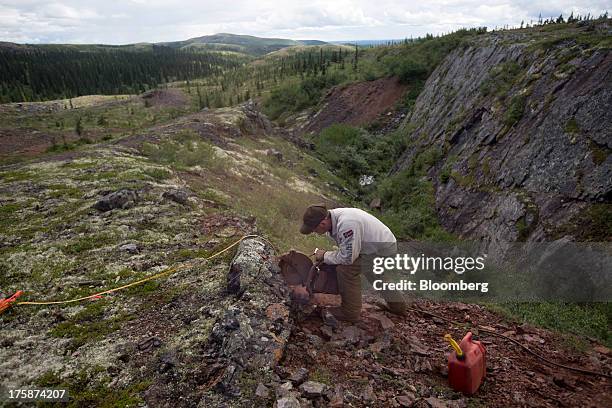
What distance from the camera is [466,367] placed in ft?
15.0

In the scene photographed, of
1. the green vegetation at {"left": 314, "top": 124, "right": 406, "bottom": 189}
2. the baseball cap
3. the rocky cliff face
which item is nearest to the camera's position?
the baseball cap

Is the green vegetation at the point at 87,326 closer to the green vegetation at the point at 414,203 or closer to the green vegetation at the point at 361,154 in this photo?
the green vegetation at the point at 414,203

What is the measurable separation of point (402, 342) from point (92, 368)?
4.33 metres

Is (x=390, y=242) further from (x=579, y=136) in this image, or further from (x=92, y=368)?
(x=579, y=136)

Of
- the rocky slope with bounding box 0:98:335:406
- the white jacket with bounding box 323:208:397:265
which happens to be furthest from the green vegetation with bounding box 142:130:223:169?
the white jacket with bounding box 323:208:397:265

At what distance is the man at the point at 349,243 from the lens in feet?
18.6

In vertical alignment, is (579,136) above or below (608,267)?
above

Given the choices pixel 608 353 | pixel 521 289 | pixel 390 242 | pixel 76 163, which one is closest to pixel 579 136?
pixel 521 289

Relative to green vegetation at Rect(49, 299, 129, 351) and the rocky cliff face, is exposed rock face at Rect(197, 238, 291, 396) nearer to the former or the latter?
green vegetation at Rect(49, 299, 129, 351)

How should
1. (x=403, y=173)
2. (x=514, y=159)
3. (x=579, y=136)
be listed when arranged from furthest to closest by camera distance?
(x=403, y=173) → (x=514, y=159) → (x=579, y=136)

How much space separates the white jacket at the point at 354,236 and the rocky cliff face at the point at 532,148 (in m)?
6.28

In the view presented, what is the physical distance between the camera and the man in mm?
5672

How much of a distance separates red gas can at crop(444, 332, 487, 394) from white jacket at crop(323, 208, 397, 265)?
172cm

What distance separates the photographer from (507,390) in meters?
4.82
